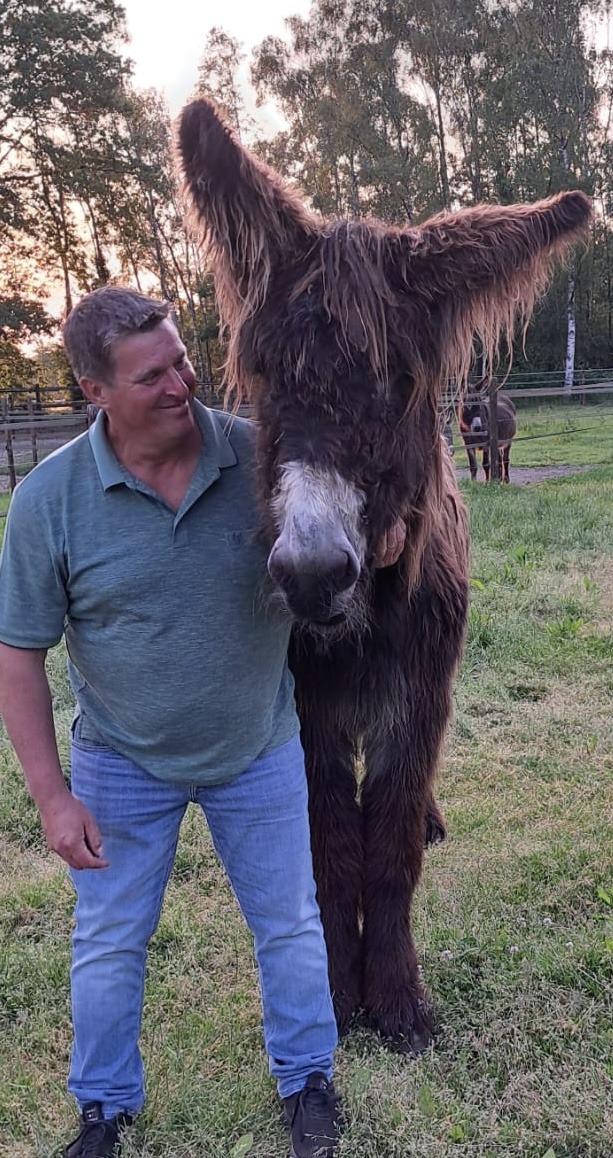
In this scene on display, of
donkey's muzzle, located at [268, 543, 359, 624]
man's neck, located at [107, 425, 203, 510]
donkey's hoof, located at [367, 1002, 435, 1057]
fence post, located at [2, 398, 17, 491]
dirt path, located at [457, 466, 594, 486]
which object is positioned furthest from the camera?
fence post, located at [2, 398, 17, 491]

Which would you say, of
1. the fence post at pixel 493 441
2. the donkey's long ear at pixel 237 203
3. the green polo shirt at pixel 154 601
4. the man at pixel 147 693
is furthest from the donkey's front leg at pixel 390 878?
the fence post at pixel 493 441

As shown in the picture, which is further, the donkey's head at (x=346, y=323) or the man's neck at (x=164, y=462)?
the man's neck at (x=164, y=462)

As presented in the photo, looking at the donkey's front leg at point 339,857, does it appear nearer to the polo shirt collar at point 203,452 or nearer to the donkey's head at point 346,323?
the donkey's head at point 346,323

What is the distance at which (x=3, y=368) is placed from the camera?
3092cm

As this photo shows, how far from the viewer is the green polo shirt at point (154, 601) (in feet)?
6.31

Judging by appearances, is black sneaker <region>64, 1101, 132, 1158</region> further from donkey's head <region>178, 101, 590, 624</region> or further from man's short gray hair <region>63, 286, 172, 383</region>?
man's short gray hair <region>63, 286, 172, 383</region>

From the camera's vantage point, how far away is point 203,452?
6.72ft

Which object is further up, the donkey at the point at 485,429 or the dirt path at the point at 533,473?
the donkey at the point at 485,429

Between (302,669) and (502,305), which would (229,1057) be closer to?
(302,669)

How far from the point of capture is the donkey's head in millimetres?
1747

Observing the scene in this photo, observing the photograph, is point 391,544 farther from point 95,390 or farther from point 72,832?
point 72,832

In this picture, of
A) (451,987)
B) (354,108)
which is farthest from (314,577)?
(354,108)

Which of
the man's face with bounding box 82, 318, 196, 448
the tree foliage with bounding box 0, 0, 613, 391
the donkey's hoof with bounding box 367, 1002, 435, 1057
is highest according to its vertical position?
the tree foliage with bounding box 0, 0, 613, 391

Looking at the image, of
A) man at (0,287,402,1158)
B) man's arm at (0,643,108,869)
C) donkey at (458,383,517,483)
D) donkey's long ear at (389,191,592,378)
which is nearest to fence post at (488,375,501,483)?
donkey at (458,383,517,483)
